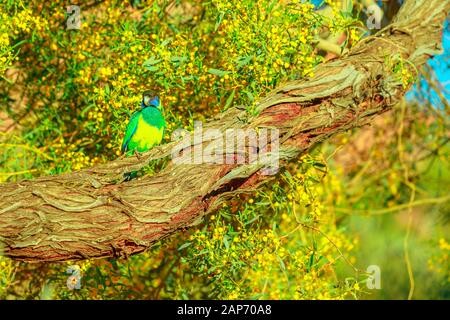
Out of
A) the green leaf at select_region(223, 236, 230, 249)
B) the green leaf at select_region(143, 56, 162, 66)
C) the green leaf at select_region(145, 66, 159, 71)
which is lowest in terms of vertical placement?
the green leaf at select_region(223, 236, 230, 249)

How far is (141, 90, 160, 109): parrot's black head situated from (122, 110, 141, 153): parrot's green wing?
0.05 metres

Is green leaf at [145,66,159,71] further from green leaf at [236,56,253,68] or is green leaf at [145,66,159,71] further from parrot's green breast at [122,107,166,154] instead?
green leaf at [236,56,253,68]

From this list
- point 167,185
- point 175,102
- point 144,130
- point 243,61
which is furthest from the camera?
point 175,102

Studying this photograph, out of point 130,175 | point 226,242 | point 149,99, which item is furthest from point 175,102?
point 226,242

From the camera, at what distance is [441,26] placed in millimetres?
3873

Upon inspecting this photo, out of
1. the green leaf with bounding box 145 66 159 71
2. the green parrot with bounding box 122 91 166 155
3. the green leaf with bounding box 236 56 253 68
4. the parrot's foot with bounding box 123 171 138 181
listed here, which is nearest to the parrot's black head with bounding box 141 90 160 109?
the green parrot with bounding box 122 91 166 155

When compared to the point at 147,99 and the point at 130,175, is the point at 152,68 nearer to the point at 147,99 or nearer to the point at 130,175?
the point at 147,99

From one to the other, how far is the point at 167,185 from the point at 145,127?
35cm

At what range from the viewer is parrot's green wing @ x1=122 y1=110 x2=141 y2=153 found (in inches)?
135

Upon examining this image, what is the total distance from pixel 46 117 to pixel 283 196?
1.27 metres

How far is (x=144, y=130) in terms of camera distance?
11.2ft

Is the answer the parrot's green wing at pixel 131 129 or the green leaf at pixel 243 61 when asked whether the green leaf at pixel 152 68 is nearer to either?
the parrot's green wing at pixel 131 129

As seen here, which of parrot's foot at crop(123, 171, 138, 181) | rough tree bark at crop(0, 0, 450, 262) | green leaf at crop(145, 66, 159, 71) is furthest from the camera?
green leaf at crop(145, 66, 159, 71)

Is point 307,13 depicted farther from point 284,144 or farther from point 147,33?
point 147,33
